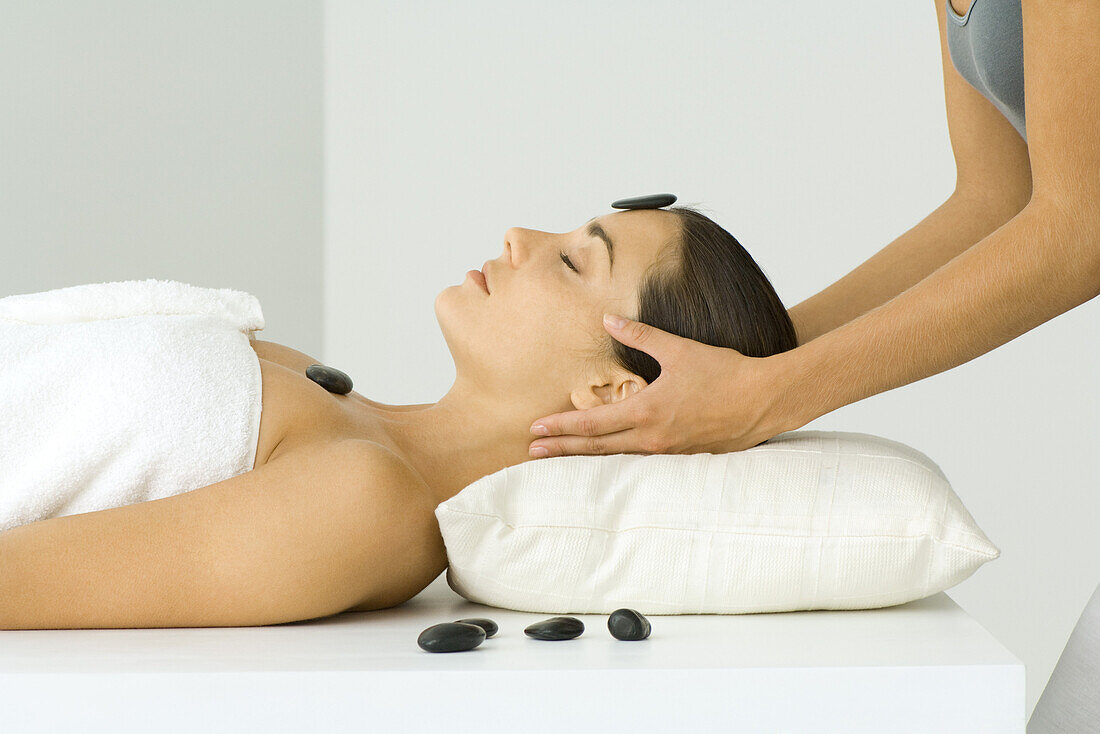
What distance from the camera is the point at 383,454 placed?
45.8 inches

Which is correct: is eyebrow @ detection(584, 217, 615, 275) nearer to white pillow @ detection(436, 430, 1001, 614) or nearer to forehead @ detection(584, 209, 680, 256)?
forehead @ detection(584, 209, 680, 256)

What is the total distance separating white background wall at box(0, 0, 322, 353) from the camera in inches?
117

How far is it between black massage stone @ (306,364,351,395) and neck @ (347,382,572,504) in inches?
1.7

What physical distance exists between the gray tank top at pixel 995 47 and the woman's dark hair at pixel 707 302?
17.2 inches

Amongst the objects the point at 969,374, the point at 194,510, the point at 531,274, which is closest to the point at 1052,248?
the point at 531,274

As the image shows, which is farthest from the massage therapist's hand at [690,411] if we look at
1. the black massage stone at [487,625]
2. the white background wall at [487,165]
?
the white background wall at [487,165]

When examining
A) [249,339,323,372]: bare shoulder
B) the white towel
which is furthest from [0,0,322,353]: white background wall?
the white towel

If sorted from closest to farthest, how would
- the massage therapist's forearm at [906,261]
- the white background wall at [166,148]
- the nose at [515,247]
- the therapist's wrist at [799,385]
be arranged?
the therapist's wrist at [799,385]
the nose at [515,247]
the massage therapist's forearm at [906,261]
the white background wall at [166,148]

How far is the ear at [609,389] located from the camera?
4.68ft

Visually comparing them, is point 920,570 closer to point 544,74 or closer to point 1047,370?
point 1047,370

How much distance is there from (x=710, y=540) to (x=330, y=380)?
62 cm

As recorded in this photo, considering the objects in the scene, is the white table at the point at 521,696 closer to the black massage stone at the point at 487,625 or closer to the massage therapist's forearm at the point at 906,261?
the black massage stone at the point at 487,625

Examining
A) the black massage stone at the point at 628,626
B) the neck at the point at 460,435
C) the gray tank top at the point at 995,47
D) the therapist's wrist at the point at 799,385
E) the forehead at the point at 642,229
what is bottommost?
the black massage stone at the point at 628,626

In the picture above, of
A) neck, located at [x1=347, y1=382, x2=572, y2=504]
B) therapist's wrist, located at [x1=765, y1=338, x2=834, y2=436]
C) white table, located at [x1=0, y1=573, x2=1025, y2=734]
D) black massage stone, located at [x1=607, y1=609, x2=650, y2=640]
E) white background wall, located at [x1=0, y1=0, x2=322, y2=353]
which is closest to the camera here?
white table, located at [x1=0, y1=573, x2=1025, y2=734]
